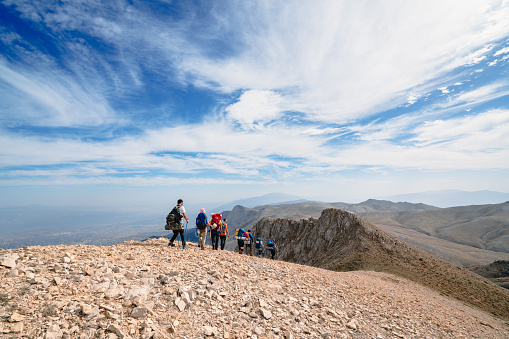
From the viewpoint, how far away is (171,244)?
14.4 metres

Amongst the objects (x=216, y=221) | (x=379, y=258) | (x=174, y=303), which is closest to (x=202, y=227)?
(x=216, y=221)

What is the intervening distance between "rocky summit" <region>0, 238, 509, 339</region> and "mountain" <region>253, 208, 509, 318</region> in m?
19.1

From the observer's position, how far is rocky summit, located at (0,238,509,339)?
5.18m

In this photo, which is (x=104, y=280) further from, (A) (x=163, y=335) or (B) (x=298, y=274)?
(B) (x=298, y=274)

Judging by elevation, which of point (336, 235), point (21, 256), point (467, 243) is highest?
point (21, 256)

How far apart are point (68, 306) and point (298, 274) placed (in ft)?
34.1

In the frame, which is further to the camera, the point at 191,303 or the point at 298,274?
the point at 298,274

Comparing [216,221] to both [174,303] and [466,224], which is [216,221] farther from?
[466,224]

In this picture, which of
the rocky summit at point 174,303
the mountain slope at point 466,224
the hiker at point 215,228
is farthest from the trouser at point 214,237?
the mountain slope at point 466,224

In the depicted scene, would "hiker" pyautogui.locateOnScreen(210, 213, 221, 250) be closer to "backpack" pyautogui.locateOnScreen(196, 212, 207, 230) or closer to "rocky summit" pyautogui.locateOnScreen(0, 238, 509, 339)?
"backpack" pyautogui.locateOnScreen(196, 212, 207, 230)

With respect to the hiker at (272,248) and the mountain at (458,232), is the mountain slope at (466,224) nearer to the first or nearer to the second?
the mountain at (458,232)

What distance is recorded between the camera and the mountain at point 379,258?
82.5ft

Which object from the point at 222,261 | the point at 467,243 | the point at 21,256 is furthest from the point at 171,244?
the point at 467,243

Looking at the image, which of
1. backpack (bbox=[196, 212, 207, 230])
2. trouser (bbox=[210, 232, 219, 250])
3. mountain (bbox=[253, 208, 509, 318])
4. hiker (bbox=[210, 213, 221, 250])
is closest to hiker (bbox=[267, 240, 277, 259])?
trouser (bbox=[210, 232, 219, 250])
